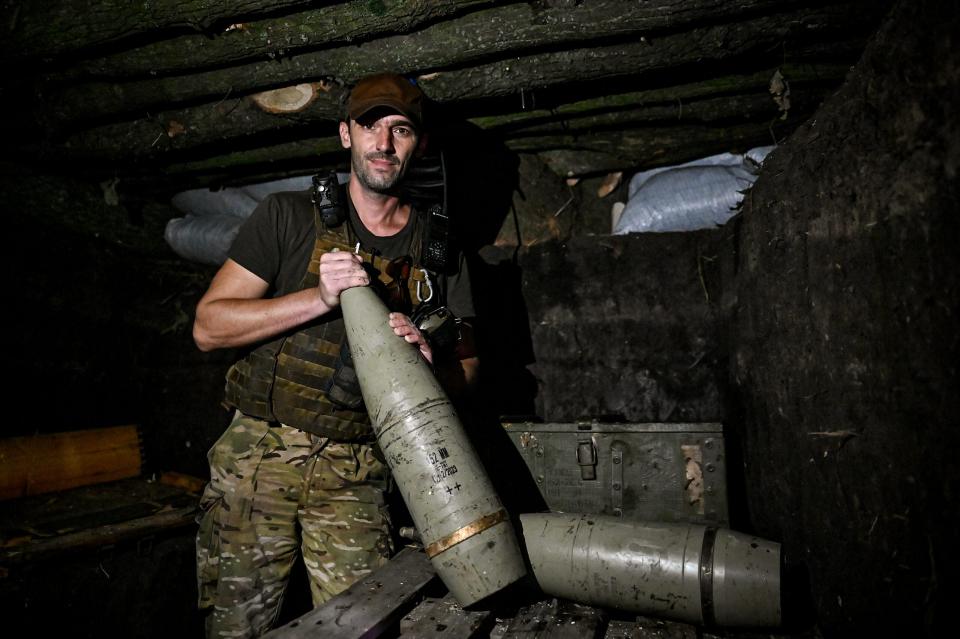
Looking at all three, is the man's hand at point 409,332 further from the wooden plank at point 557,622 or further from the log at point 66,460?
the log at point 66,460

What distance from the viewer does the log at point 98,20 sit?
8.19ft

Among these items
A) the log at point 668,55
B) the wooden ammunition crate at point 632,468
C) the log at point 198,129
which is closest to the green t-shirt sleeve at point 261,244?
the log at point 198,129

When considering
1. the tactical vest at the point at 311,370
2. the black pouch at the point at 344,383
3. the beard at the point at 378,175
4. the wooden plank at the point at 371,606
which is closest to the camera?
the wooden plank at the point at 371,606

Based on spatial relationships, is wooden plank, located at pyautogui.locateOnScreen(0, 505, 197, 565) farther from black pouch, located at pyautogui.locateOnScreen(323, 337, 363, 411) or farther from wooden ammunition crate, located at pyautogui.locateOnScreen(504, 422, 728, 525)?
wooden ammunition crate, located at pyautogui.locateOnScreen(504, 422, 728, 525)

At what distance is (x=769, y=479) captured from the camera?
87.9 inches

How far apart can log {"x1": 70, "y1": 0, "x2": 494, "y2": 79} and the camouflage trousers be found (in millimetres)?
2052

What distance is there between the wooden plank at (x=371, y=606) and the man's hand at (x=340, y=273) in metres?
1.19

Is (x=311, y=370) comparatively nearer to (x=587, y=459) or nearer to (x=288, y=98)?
(x=587, y=459)

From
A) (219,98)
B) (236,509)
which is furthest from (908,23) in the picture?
(219,98)

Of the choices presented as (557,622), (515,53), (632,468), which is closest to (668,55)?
(515,53)

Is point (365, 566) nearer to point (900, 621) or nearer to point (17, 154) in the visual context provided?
point (900, 621)

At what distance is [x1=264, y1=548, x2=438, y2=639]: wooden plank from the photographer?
1662 mm

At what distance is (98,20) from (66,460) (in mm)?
2951

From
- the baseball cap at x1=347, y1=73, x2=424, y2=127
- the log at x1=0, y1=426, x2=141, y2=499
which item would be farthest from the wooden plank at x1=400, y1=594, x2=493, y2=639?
the log at x1=0, y1=426, x2=141, y2=499
